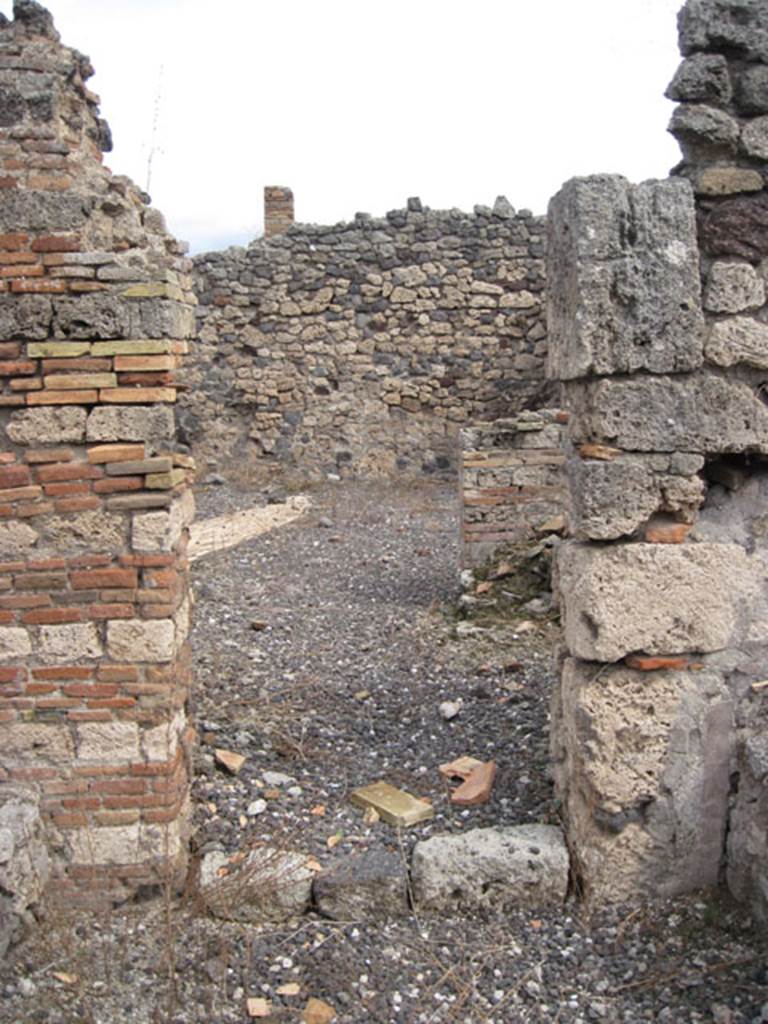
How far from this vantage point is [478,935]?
351cm

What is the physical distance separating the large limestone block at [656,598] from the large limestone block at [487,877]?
791mm

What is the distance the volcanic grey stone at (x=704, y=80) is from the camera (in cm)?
345

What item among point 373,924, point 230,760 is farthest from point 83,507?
point 373,924

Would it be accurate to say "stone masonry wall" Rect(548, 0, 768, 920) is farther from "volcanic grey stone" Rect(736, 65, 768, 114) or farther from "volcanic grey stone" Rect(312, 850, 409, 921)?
"volcanic grey stone" Rect(312, 850, 409, 921)

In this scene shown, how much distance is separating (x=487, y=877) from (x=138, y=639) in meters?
1.56

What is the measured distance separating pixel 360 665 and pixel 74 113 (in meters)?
3.54

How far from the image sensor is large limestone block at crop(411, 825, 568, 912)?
363 centimetres

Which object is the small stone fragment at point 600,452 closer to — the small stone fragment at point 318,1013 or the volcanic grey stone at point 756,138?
the volcanic grey stone at point 756,138

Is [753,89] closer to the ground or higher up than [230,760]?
higher up

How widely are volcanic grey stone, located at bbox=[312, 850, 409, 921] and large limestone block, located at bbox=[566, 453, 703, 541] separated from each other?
1.47 metres

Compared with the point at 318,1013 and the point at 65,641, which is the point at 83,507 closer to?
the point at 65,641

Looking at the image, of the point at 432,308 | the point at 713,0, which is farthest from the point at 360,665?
the point at 432,308

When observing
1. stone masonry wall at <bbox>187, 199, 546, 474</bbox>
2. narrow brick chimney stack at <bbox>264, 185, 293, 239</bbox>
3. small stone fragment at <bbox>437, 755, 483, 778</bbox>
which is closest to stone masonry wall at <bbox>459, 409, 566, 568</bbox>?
small stone fragment at <bbox>437, 755, 483, 778</bbox>

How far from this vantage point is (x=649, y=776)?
11.8 feet
